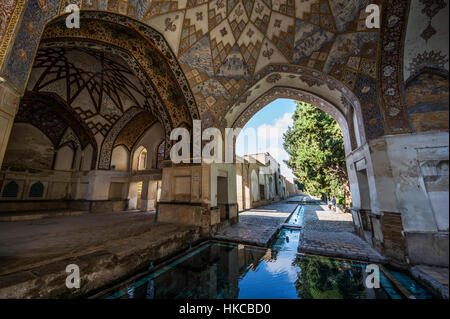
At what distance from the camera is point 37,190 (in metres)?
9.59

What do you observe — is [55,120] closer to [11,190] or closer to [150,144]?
[11,190]

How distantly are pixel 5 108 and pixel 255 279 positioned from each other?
4499 millimetres

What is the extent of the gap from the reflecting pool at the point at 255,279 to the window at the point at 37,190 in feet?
36.5

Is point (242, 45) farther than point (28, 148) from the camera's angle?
No

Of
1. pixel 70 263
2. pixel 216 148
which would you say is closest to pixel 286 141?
pixel 216 148

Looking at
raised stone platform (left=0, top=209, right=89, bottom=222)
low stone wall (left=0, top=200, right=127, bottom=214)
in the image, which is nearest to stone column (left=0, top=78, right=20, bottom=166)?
raised stone platform (left=0, top=209, right=89, bottom=222)

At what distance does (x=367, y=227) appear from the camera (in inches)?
185

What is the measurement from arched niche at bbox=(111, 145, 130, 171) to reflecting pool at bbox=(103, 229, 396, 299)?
9.42 m

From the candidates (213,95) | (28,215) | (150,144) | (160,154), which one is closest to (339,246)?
(213,95)

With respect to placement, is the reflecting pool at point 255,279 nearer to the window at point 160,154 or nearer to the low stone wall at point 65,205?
the window at point 160,154

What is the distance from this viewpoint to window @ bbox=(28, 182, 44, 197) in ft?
30.9

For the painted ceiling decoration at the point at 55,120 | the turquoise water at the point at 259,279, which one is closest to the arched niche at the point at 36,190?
the painted ceiling decoration at the point at 55,120
